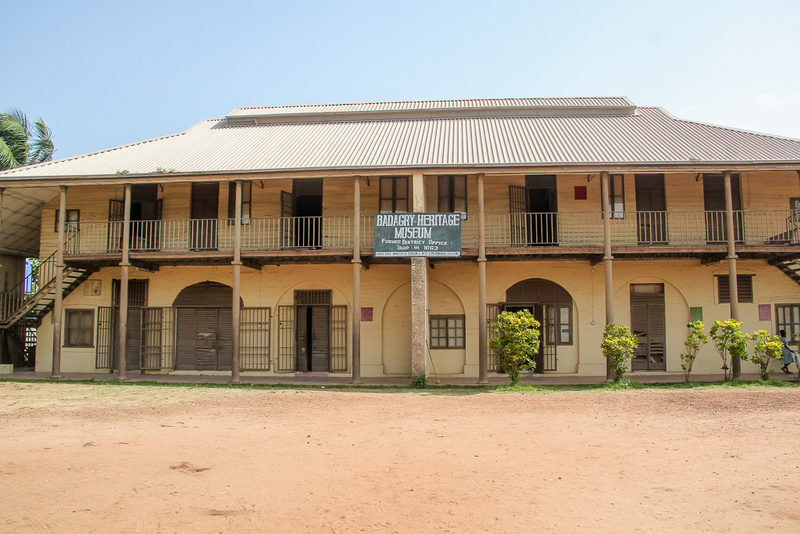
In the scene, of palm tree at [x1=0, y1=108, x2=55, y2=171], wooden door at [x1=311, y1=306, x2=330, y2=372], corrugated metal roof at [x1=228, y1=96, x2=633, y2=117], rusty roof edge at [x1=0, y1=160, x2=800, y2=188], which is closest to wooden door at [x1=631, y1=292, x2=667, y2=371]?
rusty roof edge at [x1=0, y1=160, x2=800, y2=188]

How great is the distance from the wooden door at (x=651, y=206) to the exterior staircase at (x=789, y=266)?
3.25m

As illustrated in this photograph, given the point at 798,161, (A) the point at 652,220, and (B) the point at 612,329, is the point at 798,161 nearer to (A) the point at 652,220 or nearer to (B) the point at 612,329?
(A) the point at 652,220

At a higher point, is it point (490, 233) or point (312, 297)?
point (490, 233)

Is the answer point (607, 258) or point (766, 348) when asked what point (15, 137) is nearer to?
point (607, 258)

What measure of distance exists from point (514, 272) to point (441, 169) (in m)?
3.94

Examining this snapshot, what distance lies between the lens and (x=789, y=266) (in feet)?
54.5

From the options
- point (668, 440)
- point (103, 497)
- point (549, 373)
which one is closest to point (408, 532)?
point (103, 497)

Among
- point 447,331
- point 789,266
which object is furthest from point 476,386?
point 789,266

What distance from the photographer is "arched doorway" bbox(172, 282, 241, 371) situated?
57.8 feet

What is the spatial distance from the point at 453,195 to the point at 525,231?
234 centimetres

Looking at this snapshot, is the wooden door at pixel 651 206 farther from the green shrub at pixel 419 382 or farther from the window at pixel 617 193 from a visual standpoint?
the green shrub at pixel 419 382

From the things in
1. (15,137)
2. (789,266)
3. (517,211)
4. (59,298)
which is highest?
(15,137)

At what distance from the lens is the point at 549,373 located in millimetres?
16594

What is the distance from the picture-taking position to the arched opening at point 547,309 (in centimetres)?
1672
